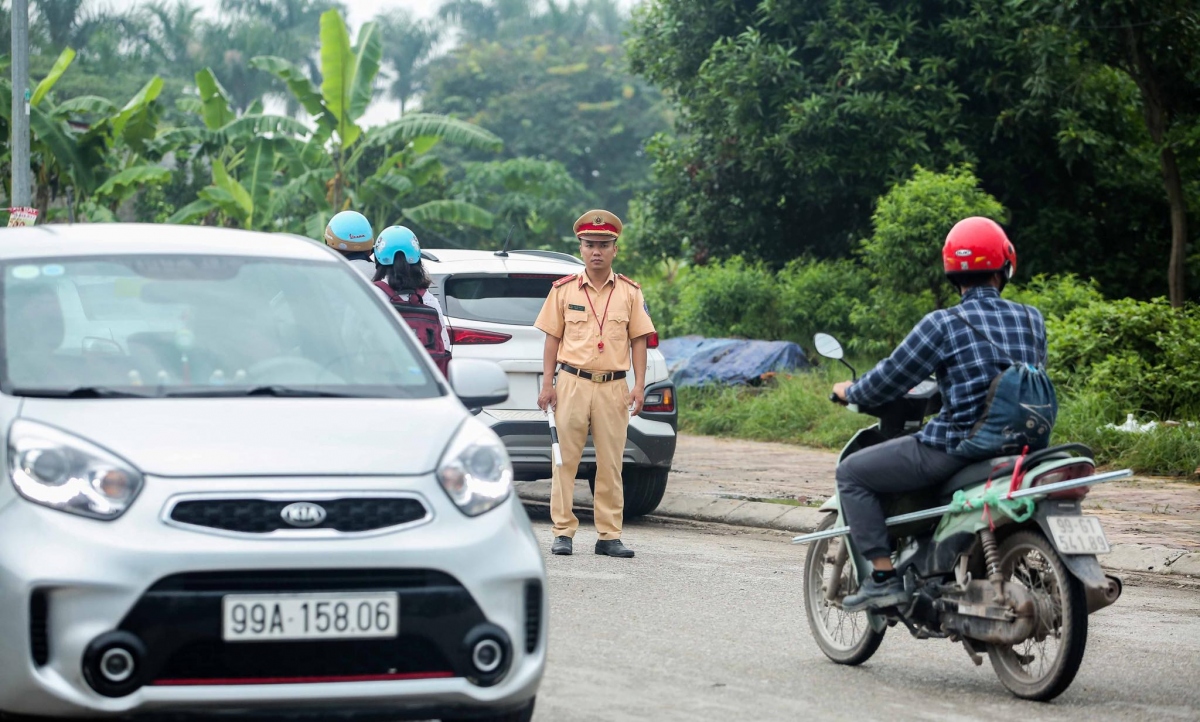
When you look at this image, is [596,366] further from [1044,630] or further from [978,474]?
[1044,630]

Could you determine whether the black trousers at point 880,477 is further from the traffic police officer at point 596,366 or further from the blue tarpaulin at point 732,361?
the blue tarpaulin at point 732,361

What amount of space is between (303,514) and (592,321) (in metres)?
4.79

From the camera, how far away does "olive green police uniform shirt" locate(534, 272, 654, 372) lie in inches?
349

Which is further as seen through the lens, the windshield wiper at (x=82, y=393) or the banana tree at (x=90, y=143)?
the banana tree at (x=90, y=143)

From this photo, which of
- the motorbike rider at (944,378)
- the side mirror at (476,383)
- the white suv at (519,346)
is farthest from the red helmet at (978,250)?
the white suv at (519,346)

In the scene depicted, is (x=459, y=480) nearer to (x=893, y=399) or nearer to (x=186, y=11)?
(x=893, y=399)

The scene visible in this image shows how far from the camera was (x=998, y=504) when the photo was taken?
18.0 feet

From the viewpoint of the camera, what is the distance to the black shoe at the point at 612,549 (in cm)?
899

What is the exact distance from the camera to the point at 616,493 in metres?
9.03

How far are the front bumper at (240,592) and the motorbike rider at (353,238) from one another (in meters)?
4.75

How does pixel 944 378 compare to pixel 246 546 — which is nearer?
pixel 246 546

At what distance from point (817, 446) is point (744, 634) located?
815 cm

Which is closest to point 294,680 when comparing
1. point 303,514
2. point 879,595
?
point 303,514

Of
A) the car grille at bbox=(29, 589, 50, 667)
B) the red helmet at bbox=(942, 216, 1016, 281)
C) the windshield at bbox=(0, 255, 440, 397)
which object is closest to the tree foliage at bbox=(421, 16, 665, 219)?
the red helmet at bbox=(942, 216, 1016, 281)
